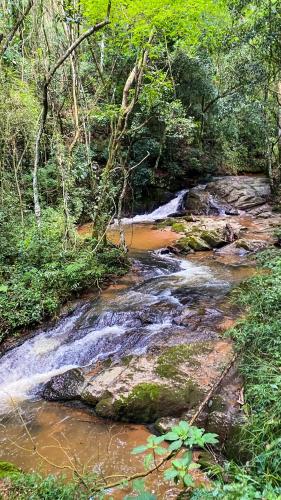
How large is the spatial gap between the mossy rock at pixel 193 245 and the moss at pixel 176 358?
5850 mm

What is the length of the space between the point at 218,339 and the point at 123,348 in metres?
1.58

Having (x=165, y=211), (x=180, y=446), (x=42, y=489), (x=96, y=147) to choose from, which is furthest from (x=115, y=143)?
(x=165, y=211)

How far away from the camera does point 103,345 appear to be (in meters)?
6.27

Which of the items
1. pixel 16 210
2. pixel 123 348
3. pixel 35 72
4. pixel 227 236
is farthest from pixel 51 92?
pixel 123 348

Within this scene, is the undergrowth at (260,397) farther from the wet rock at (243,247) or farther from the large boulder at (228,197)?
the large boulder at (228,197)

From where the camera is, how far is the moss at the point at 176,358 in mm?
4992

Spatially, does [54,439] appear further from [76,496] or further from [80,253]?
[80,253]

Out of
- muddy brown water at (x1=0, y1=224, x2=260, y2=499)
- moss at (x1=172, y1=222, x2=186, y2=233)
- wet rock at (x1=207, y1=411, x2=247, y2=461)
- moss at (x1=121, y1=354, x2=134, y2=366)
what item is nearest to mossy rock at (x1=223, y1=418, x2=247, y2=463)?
wet rock at (x1=207, y1=411, x2=247, y2=461)

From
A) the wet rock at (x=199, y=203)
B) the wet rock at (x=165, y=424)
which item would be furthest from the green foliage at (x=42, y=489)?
the wet rock at (x=199, y=203)

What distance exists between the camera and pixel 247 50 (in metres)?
14.4

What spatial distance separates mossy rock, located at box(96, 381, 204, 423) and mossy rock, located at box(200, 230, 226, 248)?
7.09 meters

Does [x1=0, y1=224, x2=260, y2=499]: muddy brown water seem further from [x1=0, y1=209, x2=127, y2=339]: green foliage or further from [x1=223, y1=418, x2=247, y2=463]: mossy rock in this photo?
[x1=223, y1=418, x2=247, y2=463]: mossy rock

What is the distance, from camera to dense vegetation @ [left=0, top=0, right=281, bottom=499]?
12.3 ft

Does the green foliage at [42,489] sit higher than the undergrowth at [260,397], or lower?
lower
